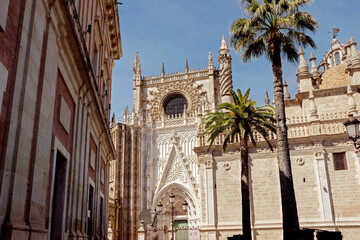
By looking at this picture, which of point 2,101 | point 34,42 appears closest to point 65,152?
point 34,42

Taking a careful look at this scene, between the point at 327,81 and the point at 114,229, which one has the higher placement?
the point at 327,81

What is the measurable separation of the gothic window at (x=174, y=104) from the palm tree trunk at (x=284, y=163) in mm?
31624

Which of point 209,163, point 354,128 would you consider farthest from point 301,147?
point 354,128

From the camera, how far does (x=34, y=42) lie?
21.0ft

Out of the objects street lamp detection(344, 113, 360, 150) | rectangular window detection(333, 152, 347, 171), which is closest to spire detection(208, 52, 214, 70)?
rectangular window detection(333, 152, 347, 171)

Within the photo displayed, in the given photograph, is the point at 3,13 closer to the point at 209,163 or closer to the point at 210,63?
the point at 209,163

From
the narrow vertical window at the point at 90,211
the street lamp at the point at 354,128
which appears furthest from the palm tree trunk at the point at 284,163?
the narrow vertical window at the point at 90,211

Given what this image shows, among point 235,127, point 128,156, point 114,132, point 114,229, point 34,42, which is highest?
point 114,132

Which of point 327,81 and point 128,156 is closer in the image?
point 327,81

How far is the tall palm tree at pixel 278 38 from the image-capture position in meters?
14.2

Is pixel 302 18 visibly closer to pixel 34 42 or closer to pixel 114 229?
pixel 34 42

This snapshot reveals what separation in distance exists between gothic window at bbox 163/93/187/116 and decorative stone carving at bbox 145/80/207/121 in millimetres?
780

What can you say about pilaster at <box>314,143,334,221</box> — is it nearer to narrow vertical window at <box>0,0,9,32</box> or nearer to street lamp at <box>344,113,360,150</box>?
street lamp at <box>344,113,360,150</box>

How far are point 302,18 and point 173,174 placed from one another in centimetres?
2924
